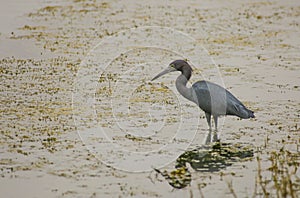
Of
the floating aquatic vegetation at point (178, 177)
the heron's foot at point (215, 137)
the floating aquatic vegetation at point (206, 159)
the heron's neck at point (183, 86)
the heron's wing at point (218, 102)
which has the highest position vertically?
the heron's neck at point (183, 86)

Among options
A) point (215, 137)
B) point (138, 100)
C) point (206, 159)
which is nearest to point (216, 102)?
point (215, 137)

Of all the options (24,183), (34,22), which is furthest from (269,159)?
(34,22)

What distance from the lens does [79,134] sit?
856cm

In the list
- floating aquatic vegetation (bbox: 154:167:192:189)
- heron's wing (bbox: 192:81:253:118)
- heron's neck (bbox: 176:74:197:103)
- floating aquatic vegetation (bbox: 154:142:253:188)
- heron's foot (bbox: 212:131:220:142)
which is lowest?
floating aquatic vegetation (bbox: 154:167:192:189)

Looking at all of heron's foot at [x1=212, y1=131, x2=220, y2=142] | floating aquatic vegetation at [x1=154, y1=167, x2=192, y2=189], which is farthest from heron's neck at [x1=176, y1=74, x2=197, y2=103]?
floating aquatic vegetation at [x1=154, y1=167, x2=192, y2=189]

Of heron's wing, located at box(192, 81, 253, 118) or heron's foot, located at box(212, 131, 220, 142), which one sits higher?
heron's wing, located at box(192, 81, 253, 118)

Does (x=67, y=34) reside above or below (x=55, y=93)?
above

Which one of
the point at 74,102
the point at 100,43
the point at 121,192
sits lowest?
the point at 121,192

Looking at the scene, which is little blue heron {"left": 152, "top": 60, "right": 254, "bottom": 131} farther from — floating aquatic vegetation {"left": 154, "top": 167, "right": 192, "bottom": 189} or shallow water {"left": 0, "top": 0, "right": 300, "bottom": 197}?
floating aquatic vegetation {"left": 154, "top": 167, "right": 192, "bottom": 189}

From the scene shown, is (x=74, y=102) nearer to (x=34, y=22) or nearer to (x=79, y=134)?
(x=79, y=134)

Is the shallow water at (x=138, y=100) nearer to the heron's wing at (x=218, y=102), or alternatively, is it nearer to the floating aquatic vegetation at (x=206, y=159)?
the floating aquatic vegetation at (x=206, y=159)

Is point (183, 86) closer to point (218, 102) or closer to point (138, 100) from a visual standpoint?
point (218, 102)

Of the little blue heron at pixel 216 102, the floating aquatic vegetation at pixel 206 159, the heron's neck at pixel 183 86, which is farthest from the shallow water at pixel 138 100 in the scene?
the heron's neck at pixel 183 86

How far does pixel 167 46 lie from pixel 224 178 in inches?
266
